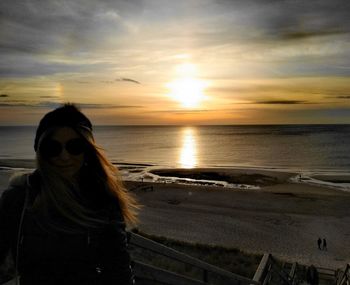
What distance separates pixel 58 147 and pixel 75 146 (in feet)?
0.29

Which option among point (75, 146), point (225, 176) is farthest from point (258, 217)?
point (75, 146)

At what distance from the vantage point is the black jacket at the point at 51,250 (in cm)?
148

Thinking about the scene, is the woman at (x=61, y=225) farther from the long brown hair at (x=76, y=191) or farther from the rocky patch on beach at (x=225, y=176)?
the rocky patch on beach at (x=225, y=176)

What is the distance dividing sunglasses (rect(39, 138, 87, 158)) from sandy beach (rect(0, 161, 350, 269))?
18071mm

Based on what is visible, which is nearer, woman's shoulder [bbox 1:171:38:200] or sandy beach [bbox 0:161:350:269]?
woman's shoulder [bbox 1:171:38:200]

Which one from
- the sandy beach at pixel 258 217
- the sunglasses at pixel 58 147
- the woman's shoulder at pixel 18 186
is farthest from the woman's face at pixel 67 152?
the sandy beach at pixel 258 217

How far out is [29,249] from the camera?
58.2 inches

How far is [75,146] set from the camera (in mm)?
1799

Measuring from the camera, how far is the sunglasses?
1.74 m

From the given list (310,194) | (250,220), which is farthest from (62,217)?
(310,194)

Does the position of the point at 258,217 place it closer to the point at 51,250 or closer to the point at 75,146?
the point at 75,146

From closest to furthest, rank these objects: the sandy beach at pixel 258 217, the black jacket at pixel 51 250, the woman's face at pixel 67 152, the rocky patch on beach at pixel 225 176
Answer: the black jacket at pixel 51 250
the woman's face at pixel 67 152
the sandy beach at pixel 258 217
the rocky patch on beach at pixel 225 176

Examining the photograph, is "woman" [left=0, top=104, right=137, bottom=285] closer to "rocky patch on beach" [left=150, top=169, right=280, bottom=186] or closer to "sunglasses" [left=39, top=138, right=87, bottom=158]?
"sunglasses" [left=39, top=138, right=87, bottom=158]

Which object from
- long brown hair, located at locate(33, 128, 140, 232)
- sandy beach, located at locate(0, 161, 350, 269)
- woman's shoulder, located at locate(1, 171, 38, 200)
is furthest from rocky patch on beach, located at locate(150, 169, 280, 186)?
woman's shoulder, located at locate(1, 171, 38, 200)
